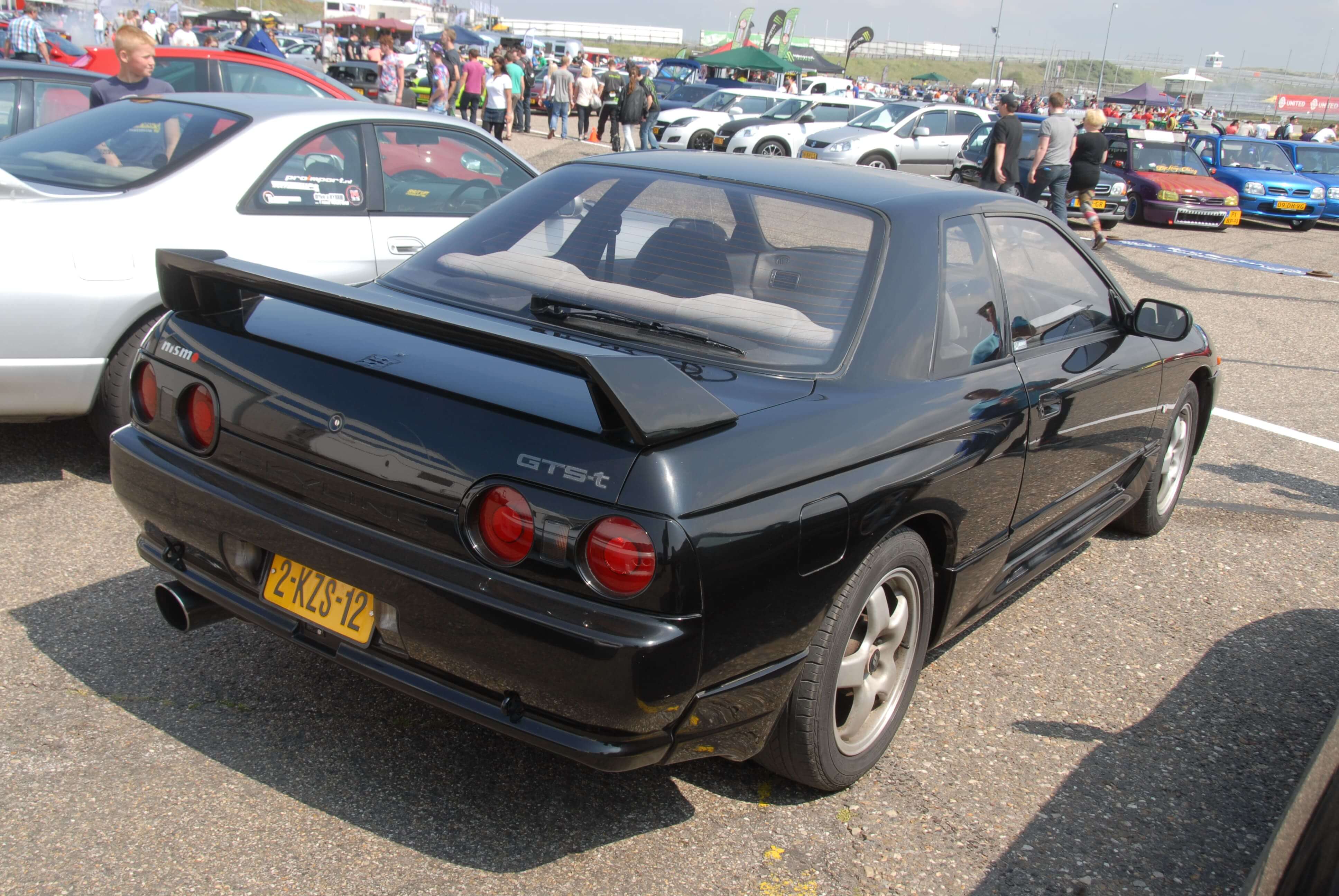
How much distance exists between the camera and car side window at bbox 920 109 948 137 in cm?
2027

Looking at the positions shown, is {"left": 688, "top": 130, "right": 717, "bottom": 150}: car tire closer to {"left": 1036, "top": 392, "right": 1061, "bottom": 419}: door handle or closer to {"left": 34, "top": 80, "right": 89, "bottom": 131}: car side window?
{"left": 34, "top": 80, "right": 89, "bottom": 131}: car side window

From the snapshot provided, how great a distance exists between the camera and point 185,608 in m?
2.73

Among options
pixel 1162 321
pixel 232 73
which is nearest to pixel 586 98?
pixel 232 73

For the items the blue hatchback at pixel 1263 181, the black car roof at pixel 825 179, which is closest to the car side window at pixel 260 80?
the black car roof at pixel 825 179

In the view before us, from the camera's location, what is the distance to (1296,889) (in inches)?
64.6

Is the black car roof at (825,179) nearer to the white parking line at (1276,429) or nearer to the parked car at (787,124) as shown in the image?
the white parking line at (1276,429)

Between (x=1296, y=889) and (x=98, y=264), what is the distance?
4.15 m

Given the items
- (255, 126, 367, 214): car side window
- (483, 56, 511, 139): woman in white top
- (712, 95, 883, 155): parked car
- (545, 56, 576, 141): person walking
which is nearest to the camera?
(255, 126, 367, 214): car side window

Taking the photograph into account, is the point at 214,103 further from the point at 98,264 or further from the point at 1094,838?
the point at 1094,838

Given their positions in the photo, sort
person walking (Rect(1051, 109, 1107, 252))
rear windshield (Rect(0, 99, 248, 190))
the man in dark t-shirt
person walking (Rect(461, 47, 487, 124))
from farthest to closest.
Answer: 1. person walking (Rect(461, 47, 487, 124))
2. person walking (Rect(1051, 109, 1107, 252))
3. the man in dark t-shirt
4. rear windshield (Rect(0, 99, 248, 190))

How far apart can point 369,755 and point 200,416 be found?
0.94 m

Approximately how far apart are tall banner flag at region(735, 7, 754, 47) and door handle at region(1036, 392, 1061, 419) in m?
55.3

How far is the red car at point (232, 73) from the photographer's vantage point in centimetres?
914

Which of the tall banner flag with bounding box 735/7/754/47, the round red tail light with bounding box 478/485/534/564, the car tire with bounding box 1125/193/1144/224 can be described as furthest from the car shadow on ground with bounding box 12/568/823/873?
the tall banner flag with bounding box 735/7/754/47
